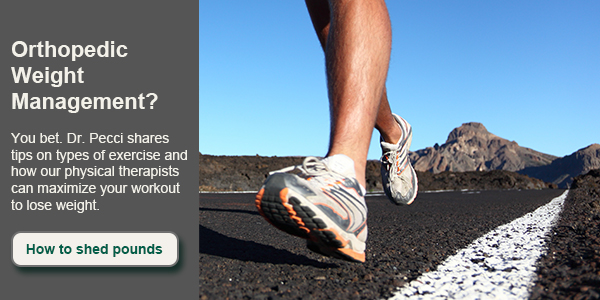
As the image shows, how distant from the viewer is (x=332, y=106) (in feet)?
4.07

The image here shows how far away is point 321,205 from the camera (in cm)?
106

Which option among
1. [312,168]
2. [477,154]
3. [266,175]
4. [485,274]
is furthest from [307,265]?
[477,154]

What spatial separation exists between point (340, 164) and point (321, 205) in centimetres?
15

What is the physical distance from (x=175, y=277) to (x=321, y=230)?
0.57 metres

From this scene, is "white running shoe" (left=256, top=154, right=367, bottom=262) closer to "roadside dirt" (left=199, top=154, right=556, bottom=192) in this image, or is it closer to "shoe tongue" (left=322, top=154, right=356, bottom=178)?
"shoe tongue" (left=322, top=154, right=356, bottom=178)

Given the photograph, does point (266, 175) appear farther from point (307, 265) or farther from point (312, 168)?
point (312, 168)

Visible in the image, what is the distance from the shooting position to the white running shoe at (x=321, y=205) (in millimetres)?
1031

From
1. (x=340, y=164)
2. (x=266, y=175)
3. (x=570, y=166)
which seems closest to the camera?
(x=340, y=164)

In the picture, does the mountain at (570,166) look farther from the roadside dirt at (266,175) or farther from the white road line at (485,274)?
the white road line at (485,274)

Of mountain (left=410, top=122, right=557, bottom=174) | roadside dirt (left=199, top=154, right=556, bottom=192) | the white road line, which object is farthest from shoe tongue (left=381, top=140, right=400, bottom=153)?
mountain (left=410, top=122, right=557, bottom=174)

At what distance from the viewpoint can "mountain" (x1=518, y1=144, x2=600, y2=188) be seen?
107375 mm

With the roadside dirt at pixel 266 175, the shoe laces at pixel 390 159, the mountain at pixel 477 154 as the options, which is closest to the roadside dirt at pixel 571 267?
the shoe laces at pixel 390 159

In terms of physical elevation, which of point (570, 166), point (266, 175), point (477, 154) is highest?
point (477, 154)

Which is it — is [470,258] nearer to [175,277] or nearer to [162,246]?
[175,277]
